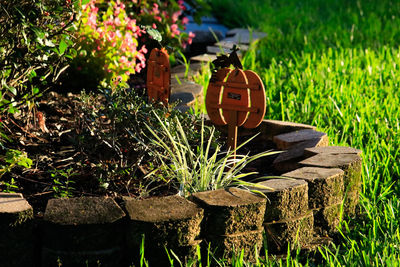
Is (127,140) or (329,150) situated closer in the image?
(127,140)

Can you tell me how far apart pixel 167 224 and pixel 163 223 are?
0.06ft

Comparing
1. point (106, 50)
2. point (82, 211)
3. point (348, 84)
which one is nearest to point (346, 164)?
point (82, 211)

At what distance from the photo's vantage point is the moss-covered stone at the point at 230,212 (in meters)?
2.33

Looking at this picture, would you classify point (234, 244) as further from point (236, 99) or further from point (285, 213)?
point (236, 99)

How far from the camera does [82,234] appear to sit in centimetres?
220

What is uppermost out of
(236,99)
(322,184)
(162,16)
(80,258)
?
(162,16)

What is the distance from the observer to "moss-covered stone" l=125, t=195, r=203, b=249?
7.31 ft

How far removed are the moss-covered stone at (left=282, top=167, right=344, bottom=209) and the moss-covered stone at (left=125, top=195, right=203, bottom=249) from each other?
0.58 metres

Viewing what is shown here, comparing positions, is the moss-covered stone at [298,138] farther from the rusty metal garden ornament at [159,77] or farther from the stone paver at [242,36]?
the stone paver at [242,36]

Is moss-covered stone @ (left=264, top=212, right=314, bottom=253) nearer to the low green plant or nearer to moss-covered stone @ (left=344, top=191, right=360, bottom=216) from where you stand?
moss-covered stone @ (left=344, top=191, right=360, bottom=216)

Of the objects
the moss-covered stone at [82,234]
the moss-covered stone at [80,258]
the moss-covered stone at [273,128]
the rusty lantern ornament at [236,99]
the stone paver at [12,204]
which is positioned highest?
the rusty lantern ornament at [236,99]

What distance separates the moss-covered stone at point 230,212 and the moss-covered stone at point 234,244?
0.8 inches

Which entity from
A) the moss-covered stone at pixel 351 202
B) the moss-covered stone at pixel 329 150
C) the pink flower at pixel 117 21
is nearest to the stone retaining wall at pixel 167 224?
the moss-covered stone at pixel 351 202

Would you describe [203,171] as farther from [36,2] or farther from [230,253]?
[36,2]
